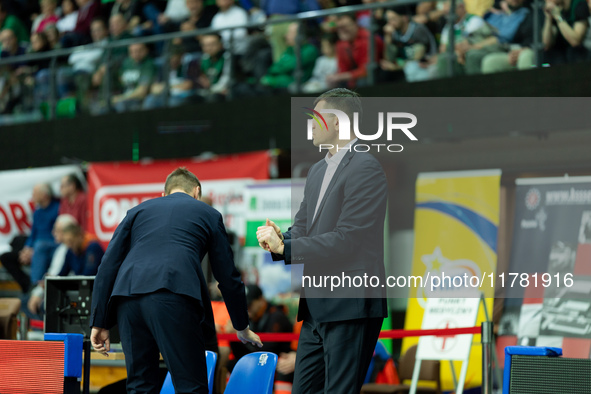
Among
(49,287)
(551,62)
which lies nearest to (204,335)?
(49,287)

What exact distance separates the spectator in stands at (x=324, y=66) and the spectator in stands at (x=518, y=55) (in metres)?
1.43

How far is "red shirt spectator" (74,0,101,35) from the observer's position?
11555 mm

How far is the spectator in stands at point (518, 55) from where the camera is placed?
7.27 m

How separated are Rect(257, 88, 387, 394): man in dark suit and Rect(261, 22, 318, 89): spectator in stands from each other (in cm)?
477

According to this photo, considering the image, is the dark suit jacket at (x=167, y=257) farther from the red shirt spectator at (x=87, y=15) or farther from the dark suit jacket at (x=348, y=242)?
the red shirt spectator at (x=87, y=15)

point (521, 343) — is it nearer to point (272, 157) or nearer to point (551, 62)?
point (551, 62)

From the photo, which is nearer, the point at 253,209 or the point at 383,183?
the point at 383,183

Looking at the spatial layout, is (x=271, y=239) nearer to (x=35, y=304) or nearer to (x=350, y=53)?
(x=350, y=53)

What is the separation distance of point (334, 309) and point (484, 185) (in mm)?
4154

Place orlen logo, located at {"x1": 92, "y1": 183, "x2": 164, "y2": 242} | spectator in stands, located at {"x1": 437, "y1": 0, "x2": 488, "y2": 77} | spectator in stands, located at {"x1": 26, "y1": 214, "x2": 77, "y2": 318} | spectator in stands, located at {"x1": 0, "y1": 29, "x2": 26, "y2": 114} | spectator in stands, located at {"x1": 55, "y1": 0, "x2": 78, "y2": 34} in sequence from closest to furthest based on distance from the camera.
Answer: spectator in stands, located at {"x1": 437, "y1": 0, "x2": 488, "y2": 77}, spectator in stands, located at {"x1": 26, "y1": 214, "x2": 77, "y2": 318}, orlen logo, located at {"x1": 92, "y1": 183, "x2": 164, "y2": 242}, spectator in stands, located at {"x1": 0, "y1": 29, "x2": 26, "y2": 114}, spectator in stands, located at {"x1": 55, "y1": 0, "x2": 78, "y2": 34}

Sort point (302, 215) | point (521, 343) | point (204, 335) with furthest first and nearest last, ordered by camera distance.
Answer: point (521, 343), point (204, 335), point (302, 215)

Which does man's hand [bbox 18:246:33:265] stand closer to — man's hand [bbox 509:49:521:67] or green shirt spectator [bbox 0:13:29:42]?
green shirt spectator [bbox 0:13:29:42]

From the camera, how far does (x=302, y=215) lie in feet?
13.1

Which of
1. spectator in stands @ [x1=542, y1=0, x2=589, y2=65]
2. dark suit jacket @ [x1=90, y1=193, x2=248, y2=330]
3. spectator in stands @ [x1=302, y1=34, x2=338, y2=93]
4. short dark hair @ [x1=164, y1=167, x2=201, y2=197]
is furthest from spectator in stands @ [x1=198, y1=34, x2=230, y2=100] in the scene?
dark suit jacket @ [x1=90, y1=193, x2=248, y2=330]
